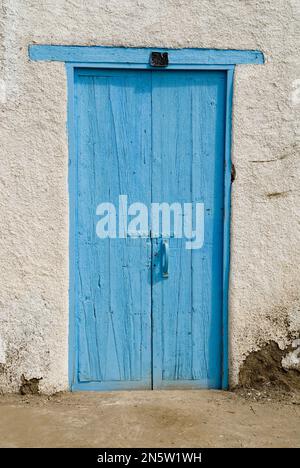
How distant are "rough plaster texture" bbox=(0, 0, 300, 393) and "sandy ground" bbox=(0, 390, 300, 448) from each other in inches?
7.8

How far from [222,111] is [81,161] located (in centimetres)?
98

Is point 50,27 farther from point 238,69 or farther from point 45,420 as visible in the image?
point 45,420

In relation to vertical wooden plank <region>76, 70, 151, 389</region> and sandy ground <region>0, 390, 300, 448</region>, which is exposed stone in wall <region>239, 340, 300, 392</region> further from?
vertical wooden plank <region>76, 70, 151, 389</region>

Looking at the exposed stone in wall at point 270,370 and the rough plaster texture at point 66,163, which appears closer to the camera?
the rough plaster texture at point 66,163

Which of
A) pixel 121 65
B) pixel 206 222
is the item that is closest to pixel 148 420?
pixel 206 222

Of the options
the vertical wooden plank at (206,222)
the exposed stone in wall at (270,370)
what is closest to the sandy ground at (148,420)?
the exposed stone in wall at (270,370)

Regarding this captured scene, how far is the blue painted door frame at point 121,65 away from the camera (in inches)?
149

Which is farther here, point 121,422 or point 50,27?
point 50,27

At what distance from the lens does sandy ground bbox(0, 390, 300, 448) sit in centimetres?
327

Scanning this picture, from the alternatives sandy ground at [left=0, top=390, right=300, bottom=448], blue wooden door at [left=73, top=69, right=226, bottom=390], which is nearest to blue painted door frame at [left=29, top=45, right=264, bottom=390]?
blue wooden door at [left=73, top=69, right=226, bottom=390]

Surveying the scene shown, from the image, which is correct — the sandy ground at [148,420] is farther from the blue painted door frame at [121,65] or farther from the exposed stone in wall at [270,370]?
the blue painted door frame at [121,65]

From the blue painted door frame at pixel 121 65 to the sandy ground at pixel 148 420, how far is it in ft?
0.99

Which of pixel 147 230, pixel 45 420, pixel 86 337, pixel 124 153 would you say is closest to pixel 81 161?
pixel 124 153

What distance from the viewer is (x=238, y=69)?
12.6 feet
